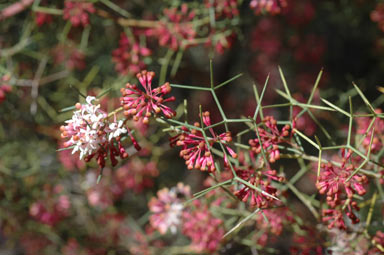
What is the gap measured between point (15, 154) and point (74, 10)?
69cm

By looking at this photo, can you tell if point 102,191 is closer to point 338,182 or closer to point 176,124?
point 176,124

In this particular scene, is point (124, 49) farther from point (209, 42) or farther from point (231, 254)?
point (231, 254)

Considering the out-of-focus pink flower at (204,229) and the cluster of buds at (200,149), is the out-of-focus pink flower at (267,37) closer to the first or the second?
the out-of-focus pink flower at (204,229)

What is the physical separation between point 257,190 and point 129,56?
76 centimetres

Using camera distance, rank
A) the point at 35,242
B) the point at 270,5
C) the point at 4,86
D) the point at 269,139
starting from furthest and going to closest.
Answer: the point at 35,242
the point at 4,86
the point at 270,5
the point at 269,139

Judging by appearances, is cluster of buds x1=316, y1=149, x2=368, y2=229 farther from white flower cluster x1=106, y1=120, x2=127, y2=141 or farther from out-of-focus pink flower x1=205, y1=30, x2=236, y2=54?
out-of-focus pink flower x1=205, y1=30, x2=236, y2=54

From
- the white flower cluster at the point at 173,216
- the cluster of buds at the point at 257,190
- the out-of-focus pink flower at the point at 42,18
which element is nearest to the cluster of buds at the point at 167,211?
the white flower cluster at the point at 173,216

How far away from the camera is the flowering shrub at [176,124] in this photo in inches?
37.6

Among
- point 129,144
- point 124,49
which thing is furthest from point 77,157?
→ point 124,49

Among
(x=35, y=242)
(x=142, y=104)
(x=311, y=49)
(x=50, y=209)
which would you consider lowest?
(x=35, y=242)

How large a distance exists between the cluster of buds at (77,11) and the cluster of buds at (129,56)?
0.13 m

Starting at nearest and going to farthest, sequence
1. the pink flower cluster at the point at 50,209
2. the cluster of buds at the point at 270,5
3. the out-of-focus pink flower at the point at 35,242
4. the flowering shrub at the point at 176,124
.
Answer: the flowering shrub at the point at 176,124, the cluster of buds at the point at 270,5, the pink flower cluster at the point at 50,209, the out-of-focus pink flower at the point at 35,242

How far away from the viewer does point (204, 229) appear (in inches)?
45.8

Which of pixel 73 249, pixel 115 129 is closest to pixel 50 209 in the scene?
pixel 73 249
